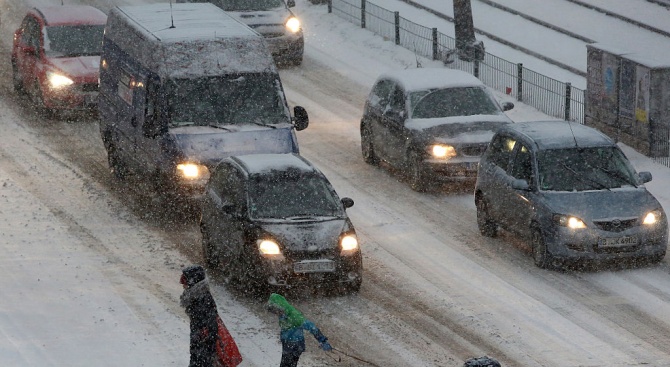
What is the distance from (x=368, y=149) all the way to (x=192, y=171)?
493 cm

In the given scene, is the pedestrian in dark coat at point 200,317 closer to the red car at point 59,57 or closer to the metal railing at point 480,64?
the red car at point 59,57

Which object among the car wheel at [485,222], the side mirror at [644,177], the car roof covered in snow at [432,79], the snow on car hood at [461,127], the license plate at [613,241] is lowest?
the car wheel at [485,222]

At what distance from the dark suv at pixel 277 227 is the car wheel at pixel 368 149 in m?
5.67

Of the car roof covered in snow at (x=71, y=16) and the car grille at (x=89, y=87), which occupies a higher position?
the car roof covered in snow at (x=71, y=16)

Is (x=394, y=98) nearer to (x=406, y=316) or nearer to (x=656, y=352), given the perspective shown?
(x=406, y=316)

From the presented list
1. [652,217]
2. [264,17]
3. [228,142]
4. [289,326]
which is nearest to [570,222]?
[652,217]

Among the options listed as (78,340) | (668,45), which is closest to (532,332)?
(78,340)

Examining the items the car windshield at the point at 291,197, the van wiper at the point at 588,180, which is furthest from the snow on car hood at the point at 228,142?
the van wiper at the point at 588,180

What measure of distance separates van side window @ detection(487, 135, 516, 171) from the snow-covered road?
107 cm

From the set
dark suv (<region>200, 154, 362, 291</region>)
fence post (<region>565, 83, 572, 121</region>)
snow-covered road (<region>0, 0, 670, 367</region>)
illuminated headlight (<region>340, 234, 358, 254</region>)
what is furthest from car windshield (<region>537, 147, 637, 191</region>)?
fence post (<region>565, 83, 572, 121</region>)

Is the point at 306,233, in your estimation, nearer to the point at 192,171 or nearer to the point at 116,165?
the point at 192,171

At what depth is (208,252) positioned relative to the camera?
19.3m

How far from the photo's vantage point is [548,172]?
19875mm

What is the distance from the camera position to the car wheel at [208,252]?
19130 mm
